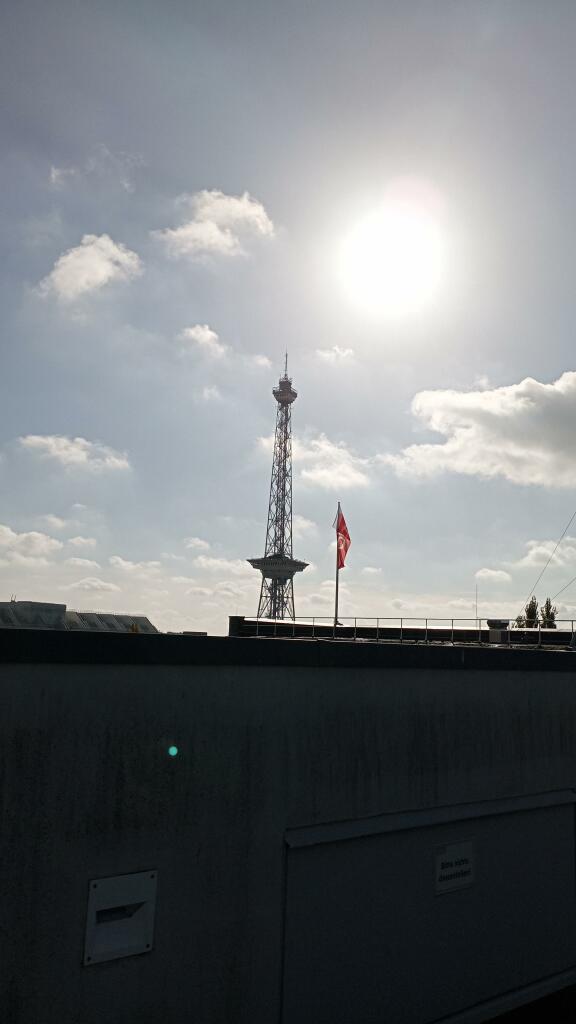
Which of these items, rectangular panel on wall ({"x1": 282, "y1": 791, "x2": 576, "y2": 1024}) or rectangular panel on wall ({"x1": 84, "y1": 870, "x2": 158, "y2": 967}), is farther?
rectangular panel on wall ({"x1": 282, "y1": 791, "x2": 576, "y2": 1024})

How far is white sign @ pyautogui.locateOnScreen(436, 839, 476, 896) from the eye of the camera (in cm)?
1085

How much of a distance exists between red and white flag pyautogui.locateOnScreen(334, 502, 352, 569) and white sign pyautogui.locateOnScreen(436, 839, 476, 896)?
48.6 ft

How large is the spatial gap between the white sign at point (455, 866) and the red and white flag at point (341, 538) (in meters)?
14.8

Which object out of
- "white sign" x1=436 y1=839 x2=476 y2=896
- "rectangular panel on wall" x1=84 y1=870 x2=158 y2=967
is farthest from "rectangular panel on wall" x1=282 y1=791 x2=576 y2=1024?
"rectangular panel on wall" x1=84 y1=870 x2=158 y2=967

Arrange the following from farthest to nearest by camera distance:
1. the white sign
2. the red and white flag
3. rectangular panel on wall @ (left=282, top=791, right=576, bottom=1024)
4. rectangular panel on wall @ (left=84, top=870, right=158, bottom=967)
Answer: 1. the red and white flag
2. the white sign
3. rectangular panel on wall @ (left=282, top=791, right=576, bottom=1024)
4. rectangular panel on wall @ (left=84, top=870, right=158, bottom=967)

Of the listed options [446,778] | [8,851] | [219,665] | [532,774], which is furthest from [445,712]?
[8,851]

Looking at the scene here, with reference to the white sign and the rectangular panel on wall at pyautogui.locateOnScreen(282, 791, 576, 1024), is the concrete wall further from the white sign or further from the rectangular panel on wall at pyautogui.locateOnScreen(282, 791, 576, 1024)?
the white sign

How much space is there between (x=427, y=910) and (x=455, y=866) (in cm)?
87

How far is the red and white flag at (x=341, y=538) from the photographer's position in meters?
25.9

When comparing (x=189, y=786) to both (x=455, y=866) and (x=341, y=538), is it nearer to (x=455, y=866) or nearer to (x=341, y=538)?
(x=455, y=866)

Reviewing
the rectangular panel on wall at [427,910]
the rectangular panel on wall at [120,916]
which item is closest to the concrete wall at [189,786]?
the rectangular panel on wall at [120,916]

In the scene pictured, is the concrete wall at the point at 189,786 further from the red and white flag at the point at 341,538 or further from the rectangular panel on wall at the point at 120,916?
the red and white flag at the point at 341,538

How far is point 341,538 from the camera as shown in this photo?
2633 cm

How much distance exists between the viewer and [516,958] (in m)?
11.8
